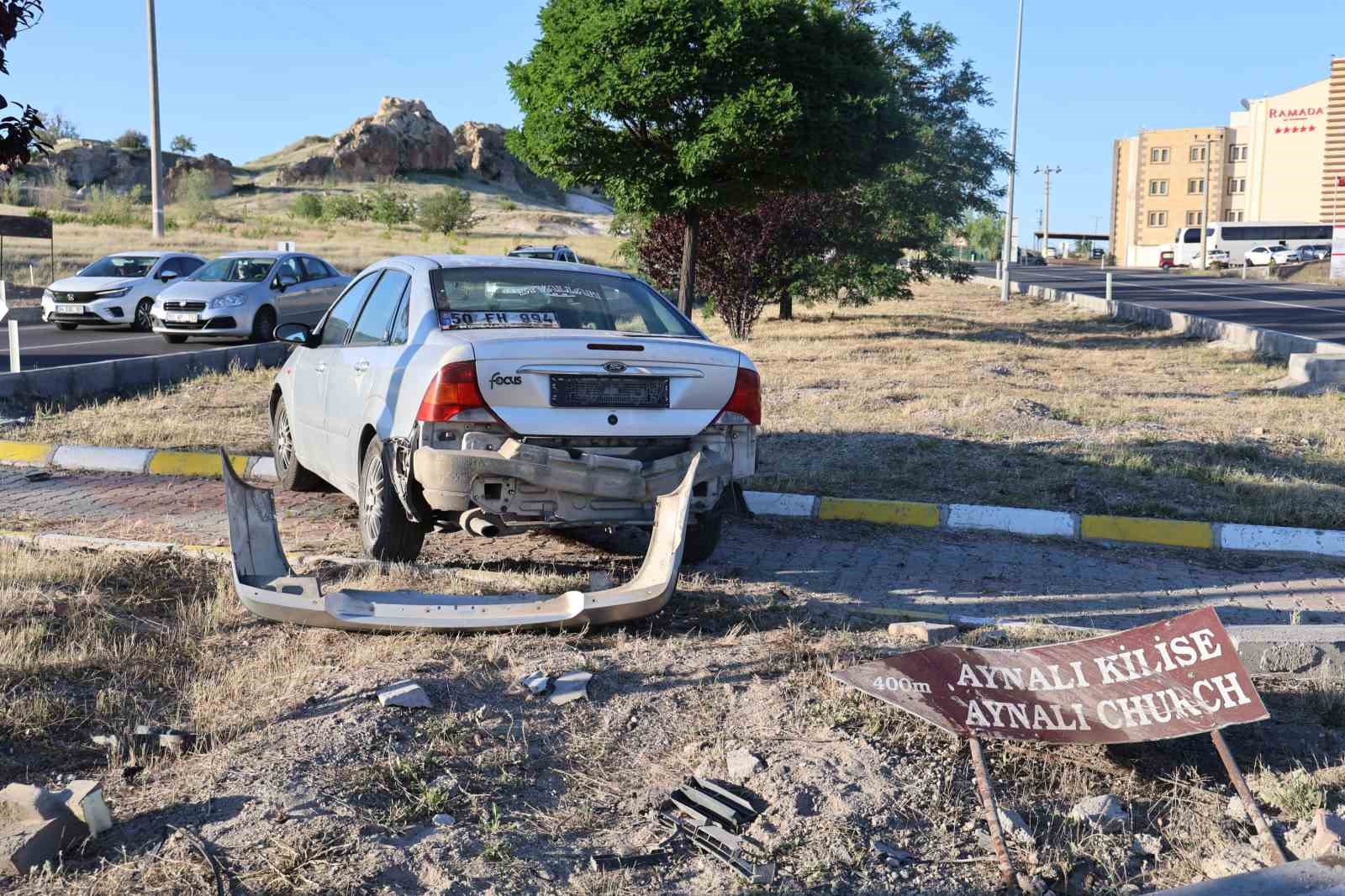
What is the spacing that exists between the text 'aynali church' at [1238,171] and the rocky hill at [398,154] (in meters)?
48.5

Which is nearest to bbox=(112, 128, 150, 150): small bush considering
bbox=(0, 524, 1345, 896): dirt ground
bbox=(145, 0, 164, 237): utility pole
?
bbox=(145, 0, 164, 237): utility pole

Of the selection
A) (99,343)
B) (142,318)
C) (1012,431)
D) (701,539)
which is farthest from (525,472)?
(142,318)

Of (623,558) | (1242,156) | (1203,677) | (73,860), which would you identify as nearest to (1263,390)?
(623,558)

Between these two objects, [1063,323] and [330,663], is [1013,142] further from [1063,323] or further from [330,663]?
[330,663]

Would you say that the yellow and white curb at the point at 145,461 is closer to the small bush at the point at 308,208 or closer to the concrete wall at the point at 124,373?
the concrete wall at the point at 124,373

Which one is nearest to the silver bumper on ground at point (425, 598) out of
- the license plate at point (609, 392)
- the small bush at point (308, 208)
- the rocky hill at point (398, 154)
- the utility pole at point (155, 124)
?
the license plate at point (609, 392)

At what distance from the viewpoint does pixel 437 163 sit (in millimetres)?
116188

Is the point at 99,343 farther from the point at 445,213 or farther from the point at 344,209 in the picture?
the point at 344,209

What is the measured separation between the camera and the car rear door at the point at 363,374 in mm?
6133

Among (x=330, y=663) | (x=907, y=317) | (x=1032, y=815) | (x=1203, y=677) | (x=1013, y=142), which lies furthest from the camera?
(x=1013, y=142)

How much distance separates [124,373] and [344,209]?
216 ft

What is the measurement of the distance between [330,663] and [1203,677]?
3.05m

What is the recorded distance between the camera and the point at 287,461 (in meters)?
8.34

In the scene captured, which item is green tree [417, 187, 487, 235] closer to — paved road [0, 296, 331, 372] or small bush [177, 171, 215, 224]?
small bush [177, 171, 215, 224]
